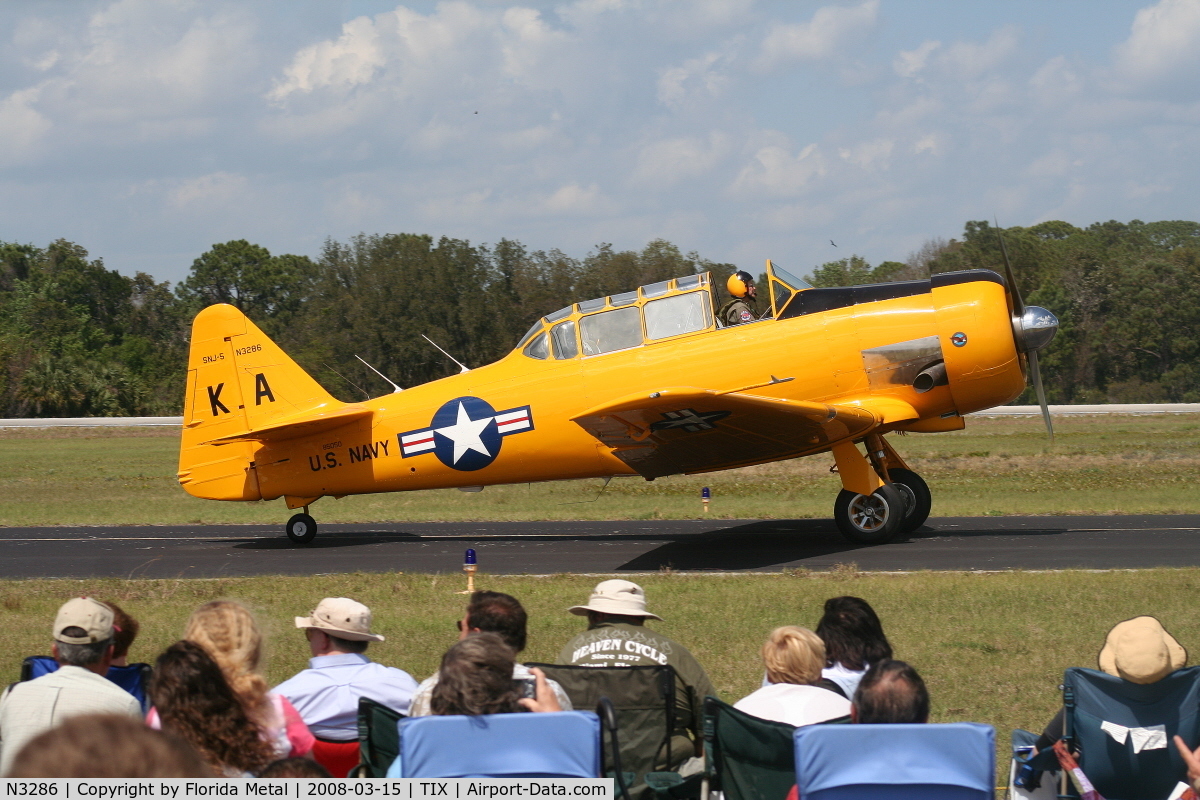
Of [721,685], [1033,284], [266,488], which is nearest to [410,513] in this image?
[266,488]

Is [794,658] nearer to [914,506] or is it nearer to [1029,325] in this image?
[1029,325]

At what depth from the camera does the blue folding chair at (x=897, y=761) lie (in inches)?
134

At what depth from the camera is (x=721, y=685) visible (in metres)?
6.86

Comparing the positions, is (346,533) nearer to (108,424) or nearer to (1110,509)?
(1110,509)

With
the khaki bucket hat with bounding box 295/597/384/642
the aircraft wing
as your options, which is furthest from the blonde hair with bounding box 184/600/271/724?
the aircraft wing

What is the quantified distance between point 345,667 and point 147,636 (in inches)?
191

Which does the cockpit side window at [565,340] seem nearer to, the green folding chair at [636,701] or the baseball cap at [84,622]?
the green folding chair at [636,701]

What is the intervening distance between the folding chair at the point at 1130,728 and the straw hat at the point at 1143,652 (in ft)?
0.14

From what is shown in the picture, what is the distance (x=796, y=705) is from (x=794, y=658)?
25cm

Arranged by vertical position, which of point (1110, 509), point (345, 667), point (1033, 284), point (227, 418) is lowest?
point (1110, 509)

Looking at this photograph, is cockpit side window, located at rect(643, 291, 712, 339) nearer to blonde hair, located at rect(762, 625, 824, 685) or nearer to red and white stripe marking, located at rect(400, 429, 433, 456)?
red and white stripe marking, located at rect(400, 429, 433, 456)

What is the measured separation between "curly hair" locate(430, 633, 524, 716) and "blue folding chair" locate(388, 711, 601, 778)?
6 cm

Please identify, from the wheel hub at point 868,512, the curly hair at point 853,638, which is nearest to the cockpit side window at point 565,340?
the wheel hub at point 868,512

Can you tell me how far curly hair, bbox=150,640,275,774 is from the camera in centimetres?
340
